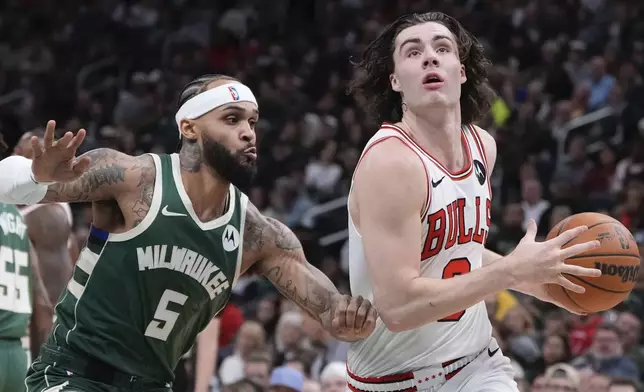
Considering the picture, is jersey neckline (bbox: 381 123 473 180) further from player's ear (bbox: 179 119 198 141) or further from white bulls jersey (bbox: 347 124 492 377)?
player's ear (bbox: 179 119 198 141)

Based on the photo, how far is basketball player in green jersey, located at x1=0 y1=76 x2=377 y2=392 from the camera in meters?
4.74

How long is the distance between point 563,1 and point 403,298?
12948mm

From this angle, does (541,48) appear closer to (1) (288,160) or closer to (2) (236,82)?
(1) (288,160)

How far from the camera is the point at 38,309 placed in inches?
262

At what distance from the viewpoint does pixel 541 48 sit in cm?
1570

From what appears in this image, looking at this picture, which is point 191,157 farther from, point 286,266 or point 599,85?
point 599,85

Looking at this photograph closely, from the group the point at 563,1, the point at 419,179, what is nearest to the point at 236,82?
the point at 419,179

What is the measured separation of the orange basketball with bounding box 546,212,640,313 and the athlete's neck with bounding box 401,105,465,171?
55 cm

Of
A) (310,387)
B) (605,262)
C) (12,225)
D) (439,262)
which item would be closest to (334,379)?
(310,387)

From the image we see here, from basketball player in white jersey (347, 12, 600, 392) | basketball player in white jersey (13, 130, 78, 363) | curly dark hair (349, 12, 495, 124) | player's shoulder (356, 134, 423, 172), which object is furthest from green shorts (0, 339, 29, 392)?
player's shoulder (356, 134, 423, 172)

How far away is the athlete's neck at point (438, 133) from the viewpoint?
15.7 feet

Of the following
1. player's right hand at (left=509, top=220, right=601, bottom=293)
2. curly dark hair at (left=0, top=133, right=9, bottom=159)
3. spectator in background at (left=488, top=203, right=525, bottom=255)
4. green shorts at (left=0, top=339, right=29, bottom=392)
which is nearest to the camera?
player's right hand at (left=509, top=220, right=601, bottom=293)

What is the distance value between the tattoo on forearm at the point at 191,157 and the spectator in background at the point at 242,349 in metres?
5.06

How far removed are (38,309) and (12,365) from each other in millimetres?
674
